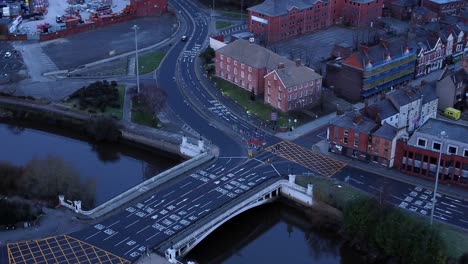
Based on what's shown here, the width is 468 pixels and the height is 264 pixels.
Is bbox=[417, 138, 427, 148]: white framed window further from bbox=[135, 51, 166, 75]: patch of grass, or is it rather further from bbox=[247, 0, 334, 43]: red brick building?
bbox=[135, 51, 166, 75]: patch of grass

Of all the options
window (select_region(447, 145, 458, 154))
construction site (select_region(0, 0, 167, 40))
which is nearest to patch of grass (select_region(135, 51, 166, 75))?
construction site (select_region(0, 0, 167, 40))

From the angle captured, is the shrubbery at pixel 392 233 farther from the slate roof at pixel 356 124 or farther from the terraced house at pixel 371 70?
the terraced house at pixel 371 70

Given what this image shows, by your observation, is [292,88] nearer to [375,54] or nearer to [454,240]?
[375,54]

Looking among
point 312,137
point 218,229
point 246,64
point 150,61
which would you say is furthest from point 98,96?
point 218,229

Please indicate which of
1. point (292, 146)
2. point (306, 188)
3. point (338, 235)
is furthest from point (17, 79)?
point (338, 235)

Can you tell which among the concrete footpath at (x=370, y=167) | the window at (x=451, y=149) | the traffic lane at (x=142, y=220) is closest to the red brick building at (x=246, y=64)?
the concrete footpath at (x=370, y=167)
